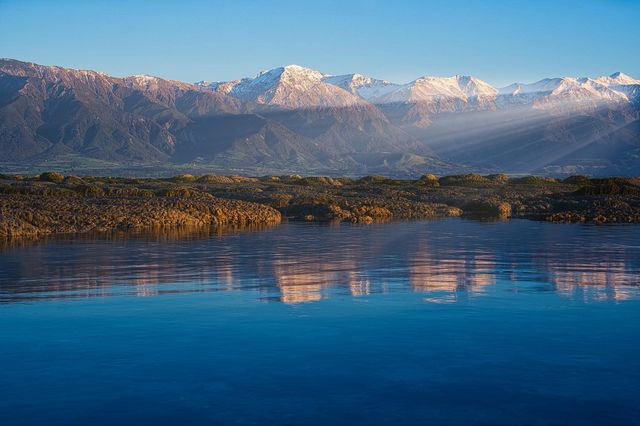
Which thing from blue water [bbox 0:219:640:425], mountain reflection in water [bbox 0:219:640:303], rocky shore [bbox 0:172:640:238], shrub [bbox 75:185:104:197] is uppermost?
shrub [bbox 75:185:104:197]

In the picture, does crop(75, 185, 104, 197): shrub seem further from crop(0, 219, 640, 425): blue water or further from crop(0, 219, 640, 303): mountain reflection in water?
crop(0, 219, 640, 425): blue water

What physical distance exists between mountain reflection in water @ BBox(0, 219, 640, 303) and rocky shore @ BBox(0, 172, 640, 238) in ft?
16.3

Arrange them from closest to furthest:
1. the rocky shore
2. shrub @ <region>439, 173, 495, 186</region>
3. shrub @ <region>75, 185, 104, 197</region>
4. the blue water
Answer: the blue water
the rocky shore
shrub @ <region>75, 185, 104, 197</region>
shrub @ <region>439, 173, 495, 186</region>

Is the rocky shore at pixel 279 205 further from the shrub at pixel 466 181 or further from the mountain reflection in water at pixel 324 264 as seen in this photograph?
the mountain reflection in water at pixel 324 264

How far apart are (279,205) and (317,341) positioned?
1914 inches

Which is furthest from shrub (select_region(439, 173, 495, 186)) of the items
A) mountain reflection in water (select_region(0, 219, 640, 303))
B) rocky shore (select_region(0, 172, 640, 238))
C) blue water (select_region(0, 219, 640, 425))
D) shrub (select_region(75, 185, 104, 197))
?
blue water (select_region(0, 219, 640, 425))

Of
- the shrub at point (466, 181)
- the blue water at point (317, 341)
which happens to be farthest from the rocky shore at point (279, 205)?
the blue water at point (317, 341)

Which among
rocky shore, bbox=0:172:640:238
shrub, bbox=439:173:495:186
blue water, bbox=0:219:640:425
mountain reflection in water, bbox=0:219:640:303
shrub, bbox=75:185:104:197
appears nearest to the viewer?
blue water, bbox=0:219:640:425

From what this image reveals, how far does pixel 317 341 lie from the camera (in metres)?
15.2

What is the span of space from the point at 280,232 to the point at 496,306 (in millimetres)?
24374

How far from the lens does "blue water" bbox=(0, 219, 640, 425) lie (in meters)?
11.7

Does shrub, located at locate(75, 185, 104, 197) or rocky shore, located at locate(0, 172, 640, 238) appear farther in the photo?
shrub, located at locate(75, 185, 104, 197)

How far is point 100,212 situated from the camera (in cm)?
4456

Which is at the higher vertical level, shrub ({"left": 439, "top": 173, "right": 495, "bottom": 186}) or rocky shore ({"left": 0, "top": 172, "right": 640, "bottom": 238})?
shrub ({"left": 439, "top": 173, "right": 495, "bottom": 186})
